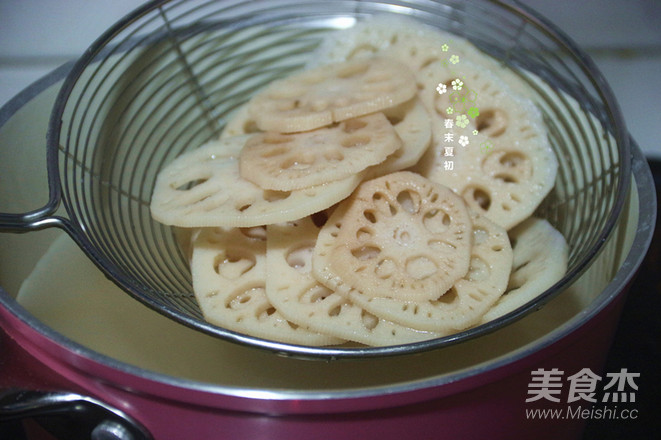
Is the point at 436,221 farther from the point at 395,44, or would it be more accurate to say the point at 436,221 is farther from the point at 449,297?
the point at 395,44

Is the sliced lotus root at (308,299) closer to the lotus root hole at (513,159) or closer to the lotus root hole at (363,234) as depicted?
the lotus root hole at (363,234)

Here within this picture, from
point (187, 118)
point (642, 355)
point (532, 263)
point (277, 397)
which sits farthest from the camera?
point (187, 118)

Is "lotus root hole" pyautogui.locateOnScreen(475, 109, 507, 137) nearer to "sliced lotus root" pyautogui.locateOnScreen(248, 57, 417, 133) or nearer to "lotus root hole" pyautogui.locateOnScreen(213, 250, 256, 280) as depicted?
"sliced lotus root" pyautogui.locateOnScreen(248, 57, 417, 133)

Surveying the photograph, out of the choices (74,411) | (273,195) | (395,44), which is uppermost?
(395,44)

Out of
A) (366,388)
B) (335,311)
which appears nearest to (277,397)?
(366,388)

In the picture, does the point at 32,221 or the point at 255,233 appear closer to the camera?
the point at 32,221

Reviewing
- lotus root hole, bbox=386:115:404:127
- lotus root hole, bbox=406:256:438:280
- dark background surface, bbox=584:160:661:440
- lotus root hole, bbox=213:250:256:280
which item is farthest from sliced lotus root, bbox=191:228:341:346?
dark background surface, bbox=584:160:661:440
